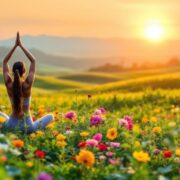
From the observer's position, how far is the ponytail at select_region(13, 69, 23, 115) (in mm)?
8281

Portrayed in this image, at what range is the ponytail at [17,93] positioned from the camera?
27.2 ft

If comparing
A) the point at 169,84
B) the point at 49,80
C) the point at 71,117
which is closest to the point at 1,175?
the point at 71,117

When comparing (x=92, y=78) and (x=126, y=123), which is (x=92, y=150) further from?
(x=92, y=78)

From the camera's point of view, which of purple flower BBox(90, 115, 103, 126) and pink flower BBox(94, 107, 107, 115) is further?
pink flower BBox(94, 107, 107, 115)

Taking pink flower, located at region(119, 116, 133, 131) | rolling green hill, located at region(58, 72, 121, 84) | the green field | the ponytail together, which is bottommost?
the green field

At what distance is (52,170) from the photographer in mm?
5613

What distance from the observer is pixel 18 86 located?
8.38m

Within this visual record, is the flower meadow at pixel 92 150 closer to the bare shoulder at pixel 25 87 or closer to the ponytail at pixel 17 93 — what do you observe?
the ponytail at pixel 17 93

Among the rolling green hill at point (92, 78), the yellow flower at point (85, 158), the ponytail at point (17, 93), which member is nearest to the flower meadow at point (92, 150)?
the yellow flower at point (85, 158)

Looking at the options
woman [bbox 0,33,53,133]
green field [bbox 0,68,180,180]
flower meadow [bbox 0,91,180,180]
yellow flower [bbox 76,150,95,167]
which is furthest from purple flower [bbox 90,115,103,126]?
yellow flower [bbox 76,150,95,167]

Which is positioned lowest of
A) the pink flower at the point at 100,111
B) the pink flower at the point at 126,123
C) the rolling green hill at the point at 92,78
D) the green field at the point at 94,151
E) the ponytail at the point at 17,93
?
the green field at the point at 94,151

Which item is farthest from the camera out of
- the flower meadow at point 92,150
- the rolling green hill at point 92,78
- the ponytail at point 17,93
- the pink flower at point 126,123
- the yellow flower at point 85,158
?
the rolling green hill at point 92,78

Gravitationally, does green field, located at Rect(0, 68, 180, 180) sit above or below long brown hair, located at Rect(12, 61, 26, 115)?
below

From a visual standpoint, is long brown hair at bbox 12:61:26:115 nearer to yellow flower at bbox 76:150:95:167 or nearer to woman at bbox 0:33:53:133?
woman at bbox 0:33:53:133
